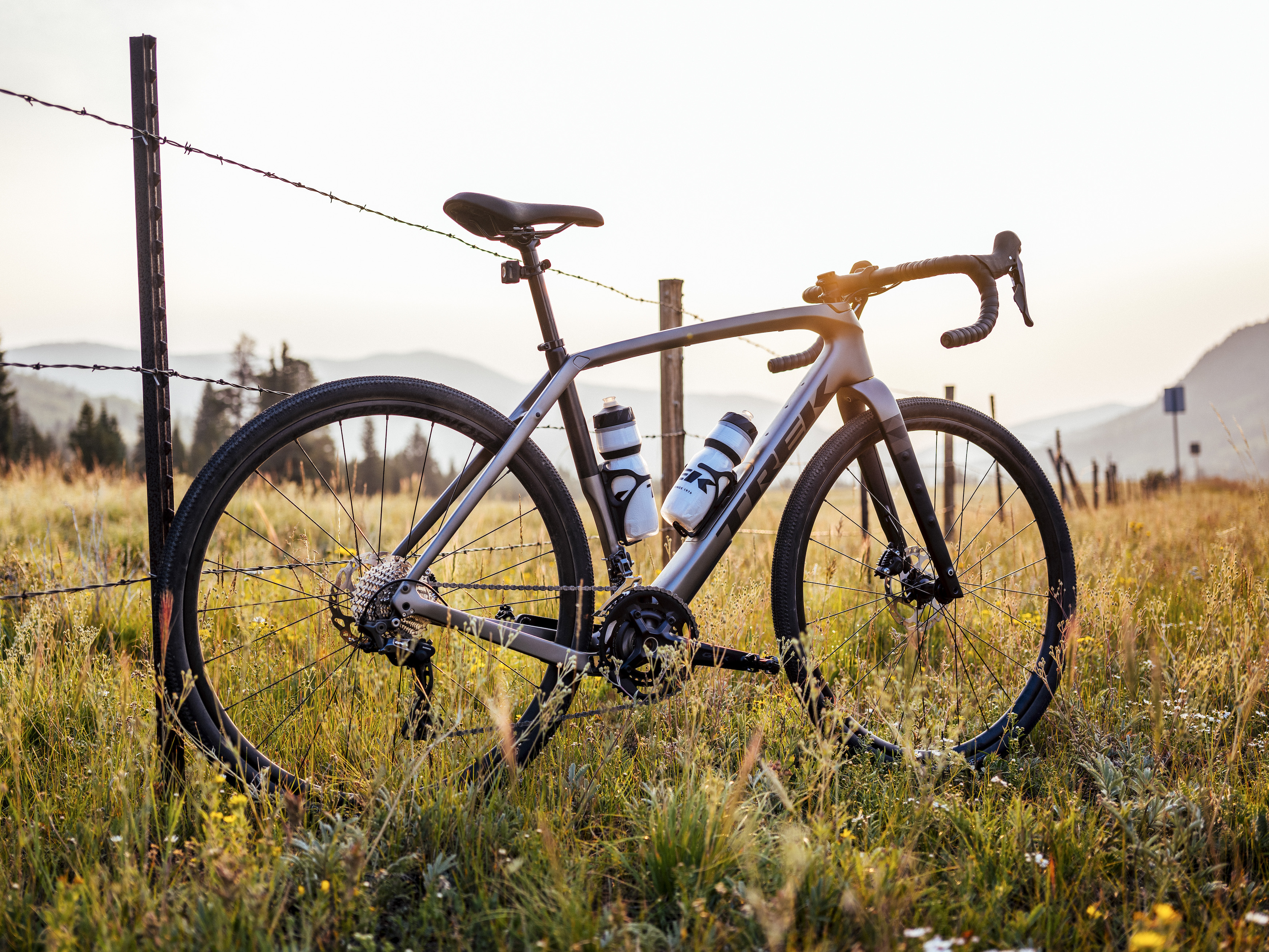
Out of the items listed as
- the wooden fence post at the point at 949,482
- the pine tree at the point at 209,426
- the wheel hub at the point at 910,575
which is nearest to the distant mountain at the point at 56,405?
the pine tree at the point at 209,426

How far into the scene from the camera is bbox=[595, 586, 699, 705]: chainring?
6.92 feet

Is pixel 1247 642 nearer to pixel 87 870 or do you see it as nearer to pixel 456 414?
pixel 456 414

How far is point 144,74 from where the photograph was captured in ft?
6.45

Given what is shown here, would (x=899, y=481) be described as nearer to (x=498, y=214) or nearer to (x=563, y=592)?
(x=563, y=592)

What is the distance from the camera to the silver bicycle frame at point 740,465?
2.00m

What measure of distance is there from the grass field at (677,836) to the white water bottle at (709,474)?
31 cm

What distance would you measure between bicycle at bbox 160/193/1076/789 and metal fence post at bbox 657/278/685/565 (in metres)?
1.64

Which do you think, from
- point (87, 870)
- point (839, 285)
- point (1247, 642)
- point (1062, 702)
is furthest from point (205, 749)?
point (1247, 642)

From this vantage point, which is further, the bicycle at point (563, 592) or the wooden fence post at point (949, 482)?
the wooden fence post at point (949, 482)

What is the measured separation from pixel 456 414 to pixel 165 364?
0.79 metres

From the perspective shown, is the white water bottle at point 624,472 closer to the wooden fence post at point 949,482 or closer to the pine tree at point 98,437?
the wooden fence post at point 949,482

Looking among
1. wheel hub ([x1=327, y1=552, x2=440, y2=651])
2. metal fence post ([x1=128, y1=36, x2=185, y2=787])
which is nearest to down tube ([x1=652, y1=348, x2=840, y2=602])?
wheel hub ([x1=327, y1=552, x2=440, y2=651])

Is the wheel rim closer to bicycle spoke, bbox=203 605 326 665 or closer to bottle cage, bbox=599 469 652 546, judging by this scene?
bottle cage, bbox=599 469 652 546

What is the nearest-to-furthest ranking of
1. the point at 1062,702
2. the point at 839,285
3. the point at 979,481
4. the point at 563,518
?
1. the point at 563,518
2. the point at 1062,702
3. the point at 839,285
4. the point at 979,481
